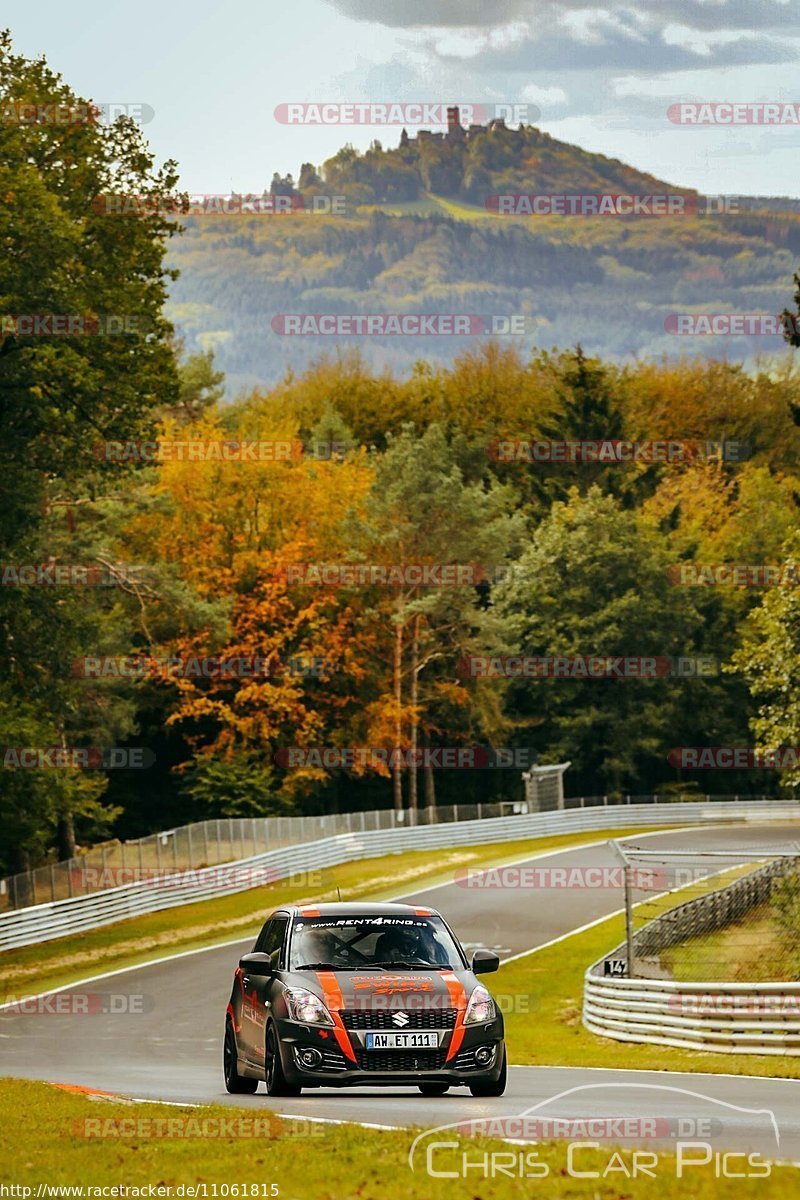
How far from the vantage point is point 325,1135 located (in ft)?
39.4

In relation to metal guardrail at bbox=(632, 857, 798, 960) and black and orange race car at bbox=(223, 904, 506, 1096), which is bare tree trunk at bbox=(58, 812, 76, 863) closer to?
metal guardrail at bbox=(632, 857, 798, 960)

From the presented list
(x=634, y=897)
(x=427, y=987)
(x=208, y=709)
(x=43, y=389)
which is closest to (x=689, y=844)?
(x=634, y=897)

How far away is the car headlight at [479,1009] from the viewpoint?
47.3ft

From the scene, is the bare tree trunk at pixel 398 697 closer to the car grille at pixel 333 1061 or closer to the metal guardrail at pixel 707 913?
the metal guardrail at pixel 707 913

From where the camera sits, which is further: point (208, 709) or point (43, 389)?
point (208, 709)

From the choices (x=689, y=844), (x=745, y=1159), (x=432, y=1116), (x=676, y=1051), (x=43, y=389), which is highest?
(x=43, y=389)

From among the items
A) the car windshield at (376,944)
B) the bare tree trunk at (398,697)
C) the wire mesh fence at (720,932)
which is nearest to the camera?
the car windshield at (376,944)

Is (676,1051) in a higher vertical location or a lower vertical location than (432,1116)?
lower

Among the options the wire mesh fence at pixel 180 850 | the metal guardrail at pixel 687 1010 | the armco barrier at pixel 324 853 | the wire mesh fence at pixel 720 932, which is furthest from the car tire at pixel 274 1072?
the wire mesh fence at pixel 180 850

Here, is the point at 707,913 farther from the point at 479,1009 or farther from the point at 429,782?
the point at 429,782

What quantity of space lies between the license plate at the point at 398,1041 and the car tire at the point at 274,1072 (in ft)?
2.62

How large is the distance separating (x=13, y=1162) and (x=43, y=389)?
29328 mm

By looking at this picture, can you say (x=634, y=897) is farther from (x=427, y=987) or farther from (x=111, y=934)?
(x=427, y=987)

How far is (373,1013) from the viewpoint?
46.9 ft
